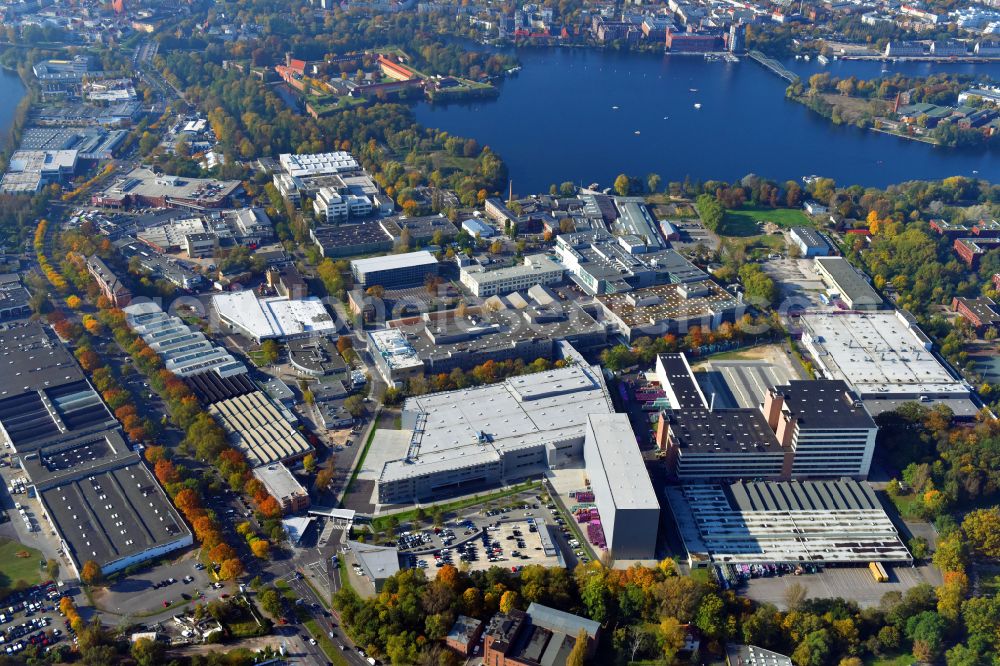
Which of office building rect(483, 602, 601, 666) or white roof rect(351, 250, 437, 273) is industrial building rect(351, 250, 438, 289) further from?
office building rect(483, 602, 601, 666)

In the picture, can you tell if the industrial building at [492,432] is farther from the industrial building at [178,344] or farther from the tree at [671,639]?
the industrial building at [178,344]

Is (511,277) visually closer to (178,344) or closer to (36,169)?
(178,344)

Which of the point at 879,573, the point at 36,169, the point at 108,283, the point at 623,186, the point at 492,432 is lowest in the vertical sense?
the point at 879,573

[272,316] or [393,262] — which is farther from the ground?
[393,262]

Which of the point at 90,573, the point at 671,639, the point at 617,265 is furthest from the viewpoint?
the point at 617,265

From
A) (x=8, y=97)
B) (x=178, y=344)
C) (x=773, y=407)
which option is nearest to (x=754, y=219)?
(x=773, y=407)

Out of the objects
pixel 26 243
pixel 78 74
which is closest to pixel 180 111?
pixel 78 74

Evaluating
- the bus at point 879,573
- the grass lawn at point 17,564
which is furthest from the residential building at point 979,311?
the grass lawn at point 17,564

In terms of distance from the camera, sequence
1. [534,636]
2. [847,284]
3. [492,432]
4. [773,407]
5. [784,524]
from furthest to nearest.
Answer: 1. [847,284]
2. [492,432]
3. [773,407]
4. [784,524]
5. [534,636]
